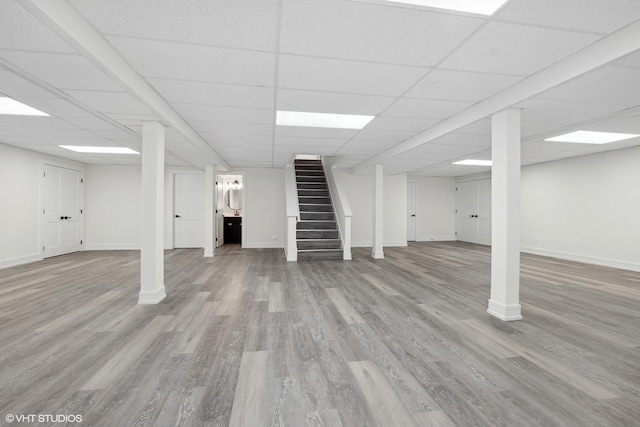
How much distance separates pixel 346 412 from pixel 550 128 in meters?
4.32

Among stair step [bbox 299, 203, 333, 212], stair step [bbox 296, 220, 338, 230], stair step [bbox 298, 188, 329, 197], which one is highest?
stair step [bbox 298, 188, 329, 197]

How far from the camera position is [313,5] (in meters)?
1.68

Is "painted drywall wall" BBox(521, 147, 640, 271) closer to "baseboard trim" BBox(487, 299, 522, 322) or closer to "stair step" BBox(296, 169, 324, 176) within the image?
"baseboard trim" BBox(487, 299, 522, 322)

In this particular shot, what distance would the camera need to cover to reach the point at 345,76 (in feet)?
8.34

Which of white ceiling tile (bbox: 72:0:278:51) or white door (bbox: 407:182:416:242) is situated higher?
white ceiling tile (bbox: 72:0:278:51)

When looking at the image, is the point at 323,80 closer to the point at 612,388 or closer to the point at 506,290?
the point at 506,290

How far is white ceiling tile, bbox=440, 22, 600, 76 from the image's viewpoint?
191 centimetres

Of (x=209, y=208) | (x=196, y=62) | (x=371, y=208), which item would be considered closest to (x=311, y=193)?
(x=371, y=208)

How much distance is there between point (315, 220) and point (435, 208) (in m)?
5.19

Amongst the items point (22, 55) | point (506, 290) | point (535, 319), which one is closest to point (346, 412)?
point (506, 290)

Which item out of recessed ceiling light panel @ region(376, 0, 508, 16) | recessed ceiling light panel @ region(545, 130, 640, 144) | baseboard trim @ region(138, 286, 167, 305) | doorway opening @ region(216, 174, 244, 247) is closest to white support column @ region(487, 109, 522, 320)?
recessed ceiling light panel @ region(376, 0, 508, 16)

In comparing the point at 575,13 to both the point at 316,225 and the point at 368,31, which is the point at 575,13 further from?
the point at 316,225

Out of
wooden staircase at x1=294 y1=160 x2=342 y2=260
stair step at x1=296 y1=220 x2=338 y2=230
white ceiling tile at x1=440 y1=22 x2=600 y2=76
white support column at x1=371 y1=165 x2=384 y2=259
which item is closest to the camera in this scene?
white ceiling tile at x1=440 y1=22 x2=600 y2=76

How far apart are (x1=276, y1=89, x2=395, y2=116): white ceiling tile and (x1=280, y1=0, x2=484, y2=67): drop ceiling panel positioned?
2.42ft
